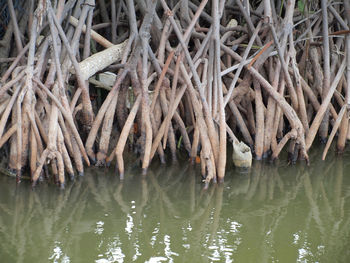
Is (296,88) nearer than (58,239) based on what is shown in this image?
No

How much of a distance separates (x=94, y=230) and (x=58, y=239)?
1.04 feet

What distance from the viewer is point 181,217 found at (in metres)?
4.96

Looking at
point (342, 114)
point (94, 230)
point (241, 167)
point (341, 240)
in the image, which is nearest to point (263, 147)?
point (241, 167)

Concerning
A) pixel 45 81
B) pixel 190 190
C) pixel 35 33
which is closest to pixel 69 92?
pixel 45 81

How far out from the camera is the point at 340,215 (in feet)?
16.5

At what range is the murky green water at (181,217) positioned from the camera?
14.0 feet

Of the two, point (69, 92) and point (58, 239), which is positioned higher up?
point (69, 92)

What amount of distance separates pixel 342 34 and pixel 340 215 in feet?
9.27

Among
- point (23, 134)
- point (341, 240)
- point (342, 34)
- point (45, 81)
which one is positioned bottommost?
point (341, 240)

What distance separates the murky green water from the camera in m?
4.28

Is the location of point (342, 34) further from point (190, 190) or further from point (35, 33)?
point (35, 33)

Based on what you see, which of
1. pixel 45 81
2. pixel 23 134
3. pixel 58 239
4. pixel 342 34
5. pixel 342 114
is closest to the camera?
pixel 58 239

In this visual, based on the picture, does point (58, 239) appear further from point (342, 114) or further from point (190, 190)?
point (342, 114)

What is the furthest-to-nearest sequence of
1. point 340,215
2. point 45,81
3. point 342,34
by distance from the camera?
1. point 342,34
2. point 45,81
3. point 340,215
